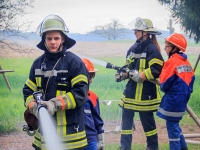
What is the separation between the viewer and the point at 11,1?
592 cm

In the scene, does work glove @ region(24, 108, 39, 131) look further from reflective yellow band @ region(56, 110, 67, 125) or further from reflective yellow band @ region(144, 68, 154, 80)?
reflective yellow band @ region(144, 68, 154, 80)

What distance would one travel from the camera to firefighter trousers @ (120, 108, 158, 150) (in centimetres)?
507

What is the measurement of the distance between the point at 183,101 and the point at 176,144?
0.49 metres

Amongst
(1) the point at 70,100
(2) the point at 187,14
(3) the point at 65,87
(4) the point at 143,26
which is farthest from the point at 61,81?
(2) the point at 187,14

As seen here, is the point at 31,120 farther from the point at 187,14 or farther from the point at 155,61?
the point at 187,14

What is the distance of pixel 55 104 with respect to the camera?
2869 mm

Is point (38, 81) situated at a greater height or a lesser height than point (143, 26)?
lesser

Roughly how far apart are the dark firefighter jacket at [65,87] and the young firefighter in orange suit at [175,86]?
1.66m

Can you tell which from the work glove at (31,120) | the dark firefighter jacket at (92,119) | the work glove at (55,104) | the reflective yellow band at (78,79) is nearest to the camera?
the work glove at (55,104)

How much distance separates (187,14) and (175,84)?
2.40 meters

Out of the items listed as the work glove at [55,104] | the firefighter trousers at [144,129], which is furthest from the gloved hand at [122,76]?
the work glove at [55,104]

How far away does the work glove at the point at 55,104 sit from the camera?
2780mm

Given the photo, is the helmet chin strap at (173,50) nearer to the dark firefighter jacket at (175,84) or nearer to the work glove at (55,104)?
the dark firefighter jacket at (175,84)

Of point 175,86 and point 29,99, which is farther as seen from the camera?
point 175,86
